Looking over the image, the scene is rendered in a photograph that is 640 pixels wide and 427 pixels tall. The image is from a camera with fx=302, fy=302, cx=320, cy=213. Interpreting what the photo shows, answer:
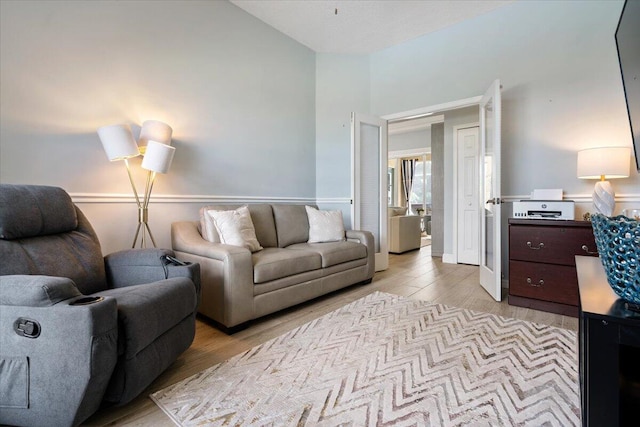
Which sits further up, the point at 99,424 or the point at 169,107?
the point at 169,107

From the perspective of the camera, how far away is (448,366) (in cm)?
169

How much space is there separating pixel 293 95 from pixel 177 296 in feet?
10.4

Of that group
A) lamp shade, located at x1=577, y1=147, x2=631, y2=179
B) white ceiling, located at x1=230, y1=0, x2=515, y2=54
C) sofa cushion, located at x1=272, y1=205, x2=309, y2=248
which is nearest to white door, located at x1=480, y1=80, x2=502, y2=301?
lamp shade, located at x1=577, y1=147, x2=631, y2=179

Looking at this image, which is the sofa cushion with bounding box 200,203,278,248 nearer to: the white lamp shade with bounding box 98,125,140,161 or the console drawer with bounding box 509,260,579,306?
the white lamp shade with bounding box 98,125,140,161

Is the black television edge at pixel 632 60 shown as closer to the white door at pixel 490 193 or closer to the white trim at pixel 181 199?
the white door at pixel 490 193

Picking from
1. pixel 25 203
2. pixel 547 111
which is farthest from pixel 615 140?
pixel 25 203

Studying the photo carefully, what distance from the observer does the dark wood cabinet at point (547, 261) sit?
2.45m

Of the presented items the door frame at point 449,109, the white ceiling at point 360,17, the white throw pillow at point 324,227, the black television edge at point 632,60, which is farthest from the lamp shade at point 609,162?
the white throw pillow at point 324,227

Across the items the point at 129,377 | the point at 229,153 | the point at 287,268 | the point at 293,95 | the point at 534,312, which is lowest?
the point at 534,312

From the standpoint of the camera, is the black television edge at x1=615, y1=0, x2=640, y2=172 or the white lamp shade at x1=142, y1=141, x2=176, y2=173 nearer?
the black television edge at x1=615, y1=0, x2=640, y2=172

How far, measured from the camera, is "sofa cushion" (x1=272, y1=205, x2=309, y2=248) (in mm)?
3311

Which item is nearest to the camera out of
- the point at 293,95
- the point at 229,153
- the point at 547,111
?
the point at 547,111

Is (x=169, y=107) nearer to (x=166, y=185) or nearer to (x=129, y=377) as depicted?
(x=166, y=185)

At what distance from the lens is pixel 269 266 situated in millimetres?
2340
